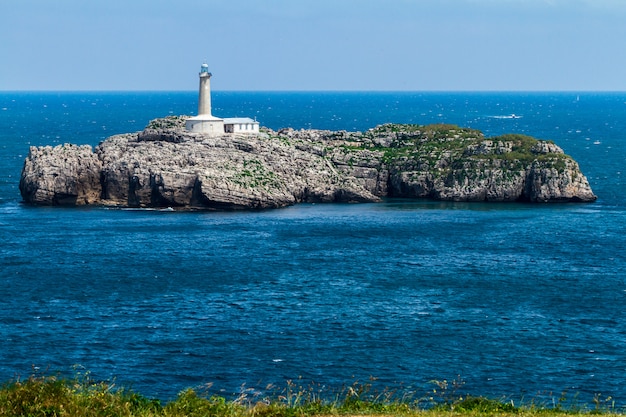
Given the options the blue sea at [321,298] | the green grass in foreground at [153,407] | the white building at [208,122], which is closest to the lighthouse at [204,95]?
the white building at [208,122]

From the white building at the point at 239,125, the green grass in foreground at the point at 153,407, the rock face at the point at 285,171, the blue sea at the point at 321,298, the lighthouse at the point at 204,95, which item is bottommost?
the blue sea at the point at 321,298

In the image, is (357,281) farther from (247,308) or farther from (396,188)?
(396,188)

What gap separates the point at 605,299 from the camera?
6203 centimetres

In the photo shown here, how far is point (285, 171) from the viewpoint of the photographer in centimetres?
10625

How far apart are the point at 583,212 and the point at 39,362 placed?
65.4 meters

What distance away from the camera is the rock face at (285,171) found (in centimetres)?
9956

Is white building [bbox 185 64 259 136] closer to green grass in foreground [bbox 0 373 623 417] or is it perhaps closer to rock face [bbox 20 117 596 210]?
rock face [bbox 20 117 596 210]

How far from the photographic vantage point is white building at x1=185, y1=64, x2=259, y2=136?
11556 cm

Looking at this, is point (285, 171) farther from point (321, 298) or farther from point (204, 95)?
point (321, 298)

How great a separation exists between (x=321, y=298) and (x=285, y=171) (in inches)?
1799

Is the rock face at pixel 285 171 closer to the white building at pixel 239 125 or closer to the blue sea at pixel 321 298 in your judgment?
the white building at pixel 239 125

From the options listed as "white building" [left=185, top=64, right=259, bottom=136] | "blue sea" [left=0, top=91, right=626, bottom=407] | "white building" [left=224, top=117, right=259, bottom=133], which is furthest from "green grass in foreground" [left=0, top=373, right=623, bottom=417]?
"white building" [left=224, top=117, right=259, bottom=133]

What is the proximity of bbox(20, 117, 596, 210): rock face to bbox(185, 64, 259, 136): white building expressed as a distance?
7.45 feet

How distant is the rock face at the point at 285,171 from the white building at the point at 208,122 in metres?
2.27
